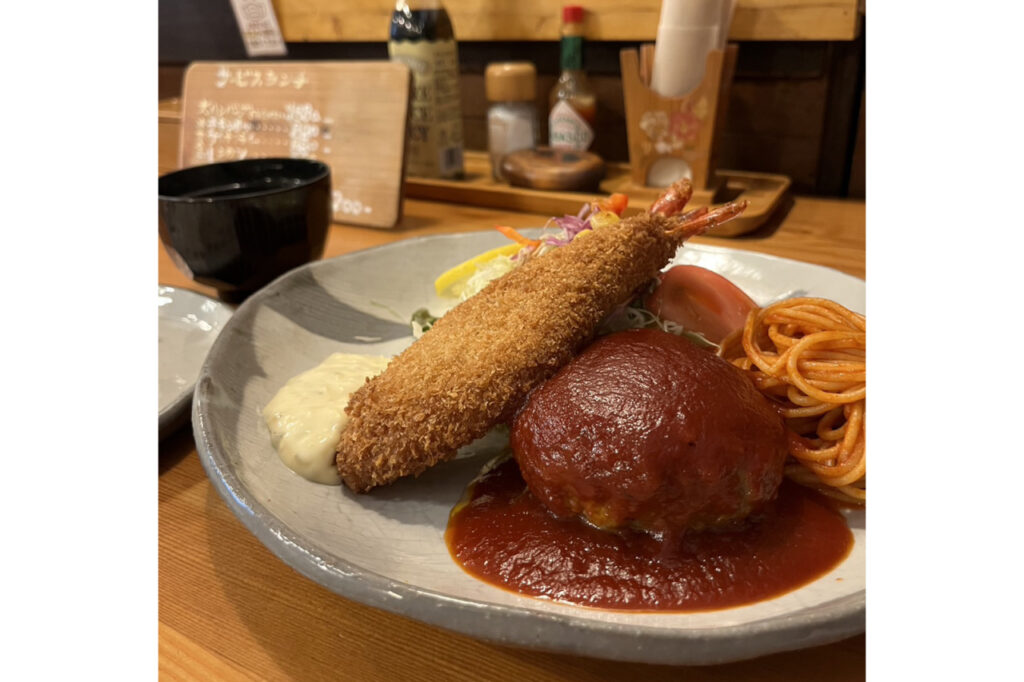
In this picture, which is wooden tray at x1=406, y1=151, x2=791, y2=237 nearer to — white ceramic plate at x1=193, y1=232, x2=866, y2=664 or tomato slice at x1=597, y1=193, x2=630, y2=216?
tomato slice at x1=597, y1=193, x2=630, y2=216

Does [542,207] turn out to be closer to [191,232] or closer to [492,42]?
[492,42]

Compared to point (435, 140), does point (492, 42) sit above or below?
above

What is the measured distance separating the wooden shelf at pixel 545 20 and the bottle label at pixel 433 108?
1.12 ft

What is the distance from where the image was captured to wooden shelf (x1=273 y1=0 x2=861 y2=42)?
231cm

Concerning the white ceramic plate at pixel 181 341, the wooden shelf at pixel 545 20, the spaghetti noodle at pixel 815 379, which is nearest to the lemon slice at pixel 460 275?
the white ceramic plate at pixel 181 341

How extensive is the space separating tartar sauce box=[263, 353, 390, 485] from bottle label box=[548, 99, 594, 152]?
1672 mm

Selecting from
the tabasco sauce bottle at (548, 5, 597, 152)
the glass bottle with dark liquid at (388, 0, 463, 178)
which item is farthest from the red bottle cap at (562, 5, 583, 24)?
the glass bottle with dark liquid at (388, 0, 463, 178)

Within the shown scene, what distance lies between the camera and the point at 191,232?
1.64 meters

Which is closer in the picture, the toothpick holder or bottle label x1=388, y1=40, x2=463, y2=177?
the toothpick holder

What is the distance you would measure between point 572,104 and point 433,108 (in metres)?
0.56

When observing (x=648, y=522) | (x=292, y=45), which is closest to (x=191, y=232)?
(x=648, y=522)

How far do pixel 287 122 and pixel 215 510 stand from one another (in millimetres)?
1850

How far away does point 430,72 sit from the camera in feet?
8.30

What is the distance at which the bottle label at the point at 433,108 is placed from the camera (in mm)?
2523
